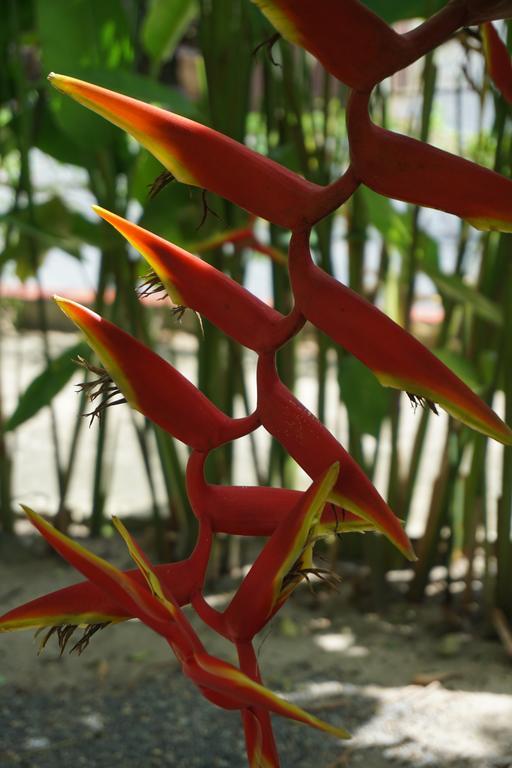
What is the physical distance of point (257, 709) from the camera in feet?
1.04

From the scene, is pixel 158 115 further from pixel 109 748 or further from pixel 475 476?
pixel 475 476

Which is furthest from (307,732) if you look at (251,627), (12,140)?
(12,140)

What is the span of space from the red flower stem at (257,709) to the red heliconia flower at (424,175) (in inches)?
5.6

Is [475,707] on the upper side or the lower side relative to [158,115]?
lower

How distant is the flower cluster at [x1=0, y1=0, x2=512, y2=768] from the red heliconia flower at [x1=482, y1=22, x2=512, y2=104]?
0.09 metres

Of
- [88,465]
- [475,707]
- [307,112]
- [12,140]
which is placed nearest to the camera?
[475,707]

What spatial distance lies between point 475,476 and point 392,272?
1.08 ft

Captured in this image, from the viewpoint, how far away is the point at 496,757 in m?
0.72

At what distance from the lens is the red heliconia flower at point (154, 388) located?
310mm

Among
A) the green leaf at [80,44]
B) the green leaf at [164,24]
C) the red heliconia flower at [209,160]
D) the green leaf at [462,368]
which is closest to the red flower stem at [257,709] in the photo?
the red heliconia flower at [209,160]

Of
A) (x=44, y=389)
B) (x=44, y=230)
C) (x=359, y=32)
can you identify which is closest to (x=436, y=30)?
(x=359, y=32)

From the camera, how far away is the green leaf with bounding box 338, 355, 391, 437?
0.82 metres

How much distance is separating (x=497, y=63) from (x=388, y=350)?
0.14 m

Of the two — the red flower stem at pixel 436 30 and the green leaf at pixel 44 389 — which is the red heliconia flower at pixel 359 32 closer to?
the red flower stem at pixel 436 30
